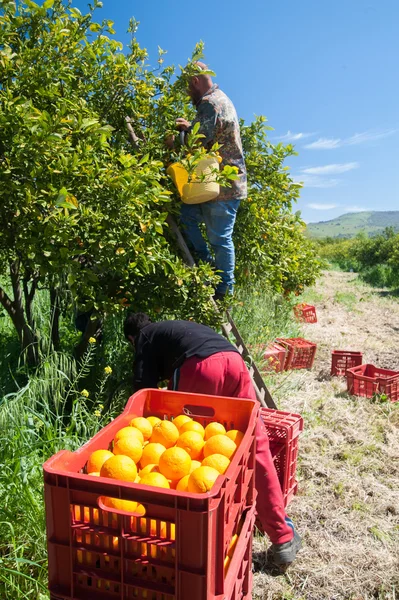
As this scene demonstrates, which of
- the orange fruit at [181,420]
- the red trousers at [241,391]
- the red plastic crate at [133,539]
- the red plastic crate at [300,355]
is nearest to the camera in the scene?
the red plastic crate at [133,539]

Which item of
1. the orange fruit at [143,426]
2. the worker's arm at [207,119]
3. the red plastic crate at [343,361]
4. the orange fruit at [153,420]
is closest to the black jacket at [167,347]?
the orange fruit at [153,420]

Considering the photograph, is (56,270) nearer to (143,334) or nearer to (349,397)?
(143,334)

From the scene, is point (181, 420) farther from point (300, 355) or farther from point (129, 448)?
point (300, 355)

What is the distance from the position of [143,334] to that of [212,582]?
1.60m

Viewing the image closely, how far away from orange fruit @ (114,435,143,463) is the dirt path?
1356mm

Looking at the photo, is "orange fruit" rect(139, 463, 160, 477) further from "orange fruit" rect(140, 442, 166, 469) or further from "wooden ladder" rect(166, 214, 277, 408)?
"wooden ladder" rect(166, 214, 277, 408)

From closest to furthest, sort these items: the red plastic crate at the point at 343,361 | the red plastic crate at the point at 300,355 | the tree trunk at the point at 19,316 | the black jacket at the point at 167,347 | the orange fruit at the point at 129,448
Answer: the orange fruit at the point at 129,448 → the black jacket at the point at 167,347 → the tree trunk at the point at 19,316 → the red plastic crate at the point at 343,361 → the red plastic crate at the point at 300,355

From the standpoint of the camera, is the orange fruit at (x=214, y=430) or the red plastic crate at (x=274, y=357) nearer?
the orange fruit at (x=214, y=430)

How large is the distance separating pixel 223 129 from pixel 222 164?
12.4 inches

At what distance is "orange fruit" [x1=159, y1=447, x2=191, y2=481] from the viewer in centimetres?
160

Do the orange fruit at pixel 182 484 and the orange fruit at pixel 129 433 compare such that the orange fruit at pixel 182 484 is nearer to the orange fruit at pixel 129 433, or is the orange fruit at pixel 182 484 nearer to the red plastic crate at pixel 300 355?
the orange fruit at pixel 129 433


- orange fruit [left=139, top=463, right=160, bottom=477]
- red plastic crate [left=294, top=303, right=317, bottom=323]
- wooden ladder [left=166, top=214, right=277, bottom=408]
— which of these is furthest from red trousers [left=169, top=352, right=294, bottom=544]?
red plastic crate [left=294, top=303, right=317, bottom=323]

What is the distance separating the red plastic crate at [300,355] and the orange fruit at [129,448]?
4.65 m

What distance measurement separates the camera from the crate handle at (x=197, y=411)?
2.06 metres
